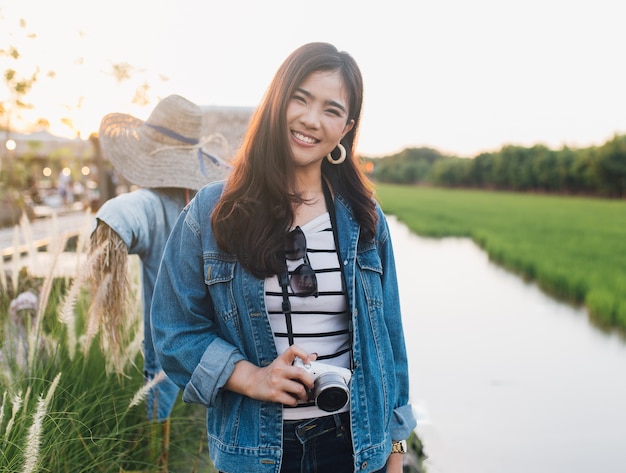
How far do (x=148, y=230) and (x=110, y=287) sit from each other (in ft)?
0.82

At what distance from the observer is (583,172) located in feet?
196

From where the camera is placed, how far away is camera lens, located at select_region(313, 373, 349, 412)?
1.30 m

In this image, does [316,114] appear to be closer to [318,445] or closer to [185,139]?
[318,445]

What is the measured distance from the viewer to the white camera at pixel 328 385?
1298mm

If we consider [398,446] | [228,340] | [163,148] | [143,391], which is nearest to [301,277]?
[228,340]

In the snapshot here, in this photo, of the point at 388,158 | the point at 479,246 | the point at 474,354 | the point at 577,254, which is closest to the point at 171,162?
the point at 474,354

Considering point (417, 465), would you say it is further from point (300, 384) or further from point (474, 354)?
point (474, 354)

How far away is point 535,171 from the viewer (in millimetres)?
72375

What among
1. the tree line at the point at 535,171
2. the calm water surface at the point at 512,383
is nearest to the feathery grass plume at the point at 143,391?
the calm water surface at the point at 512,383

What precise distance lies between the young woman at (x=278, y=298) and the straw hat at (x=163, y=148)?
1030 mm

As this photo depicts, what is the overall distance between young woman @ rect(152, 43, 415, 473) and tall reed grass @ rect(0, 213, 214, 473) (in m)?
0.50

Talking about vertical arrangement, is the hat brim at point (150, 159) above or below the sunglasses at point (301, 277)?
above

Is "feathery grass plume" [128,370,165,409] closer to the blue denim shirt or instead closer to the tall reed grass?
the tall reed grass

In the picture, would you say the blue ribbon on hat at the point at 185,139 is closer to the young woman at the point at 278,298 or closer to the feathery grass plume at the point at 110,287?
the feathery grass plume at the point at 110,287
